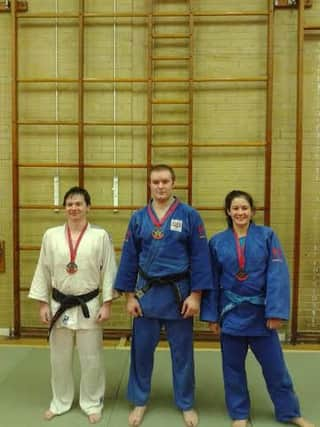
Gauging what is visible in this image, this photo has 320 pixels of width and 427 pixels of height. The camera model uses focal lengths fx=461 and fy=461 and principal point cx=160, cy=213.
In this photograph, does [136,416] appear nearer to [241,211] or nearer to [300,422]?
[300,422]

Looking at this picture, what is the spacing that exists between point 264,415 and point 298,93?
2587mm

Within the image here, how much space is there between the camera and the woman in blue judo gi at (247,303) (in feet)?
8.21

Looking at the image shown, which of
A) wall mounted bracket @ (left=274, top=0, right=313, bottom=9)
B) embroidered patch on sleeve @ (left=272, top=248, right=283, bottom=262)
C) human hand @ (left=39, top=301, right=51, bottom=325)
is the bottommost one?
human hand @ (left=39, top=301, right=51, bottom=325)

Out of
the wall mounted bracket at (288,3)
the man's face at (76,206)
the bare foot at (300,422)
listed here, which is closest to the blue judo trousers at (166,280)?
the man's face at (76,206)

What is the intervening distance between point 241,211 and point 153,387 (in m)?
1.41

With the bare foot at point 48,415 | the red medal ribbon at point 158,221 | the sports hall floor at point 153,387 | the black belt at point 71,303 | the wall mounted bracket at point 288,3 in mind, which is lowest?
the sports hall floor at point 153,387

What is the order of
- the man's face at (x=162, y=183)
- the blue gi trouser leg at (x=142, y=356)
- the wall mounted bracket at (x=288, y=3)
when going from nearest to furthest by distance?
the man's face at (x=162, y=183), the blue gi trouser leg at (x=142, y=356), the wall mounted bracket at (x=288, y=3)

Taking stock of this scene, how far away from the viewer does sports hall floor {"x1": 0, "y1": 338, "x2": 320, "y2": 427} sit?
2650 millimetres

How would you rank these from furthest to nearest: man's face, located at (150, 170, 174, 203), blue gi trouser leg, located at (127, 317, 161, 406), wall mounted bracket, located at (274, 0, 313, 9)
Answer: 1. wall mounted bracket, located at (274, 0, 313, 9)
2. blue gi trouser leg, located at (127, 317, 161, 406)
3. man's face, located at (150, 170, 174, 203)

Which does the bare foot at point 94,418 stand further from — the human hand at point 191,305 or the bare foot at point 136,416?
the human hand at point 191,305

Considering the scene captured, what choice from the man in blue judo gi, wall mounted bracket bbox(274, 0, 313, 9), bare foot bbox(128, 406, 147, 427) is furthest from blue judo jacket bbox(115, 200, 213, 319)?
wall mounted bracket bbox(274, 0, 313, 9)

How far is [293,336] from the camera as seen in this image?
4.04 metres

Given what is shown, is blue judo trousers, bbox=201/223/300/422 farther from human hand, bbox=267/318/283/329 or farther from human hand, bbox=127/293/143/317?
human hand, bbox=127/293/143/317

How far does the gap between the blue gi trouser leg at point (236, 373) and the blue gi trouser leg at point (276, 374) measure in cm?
8
